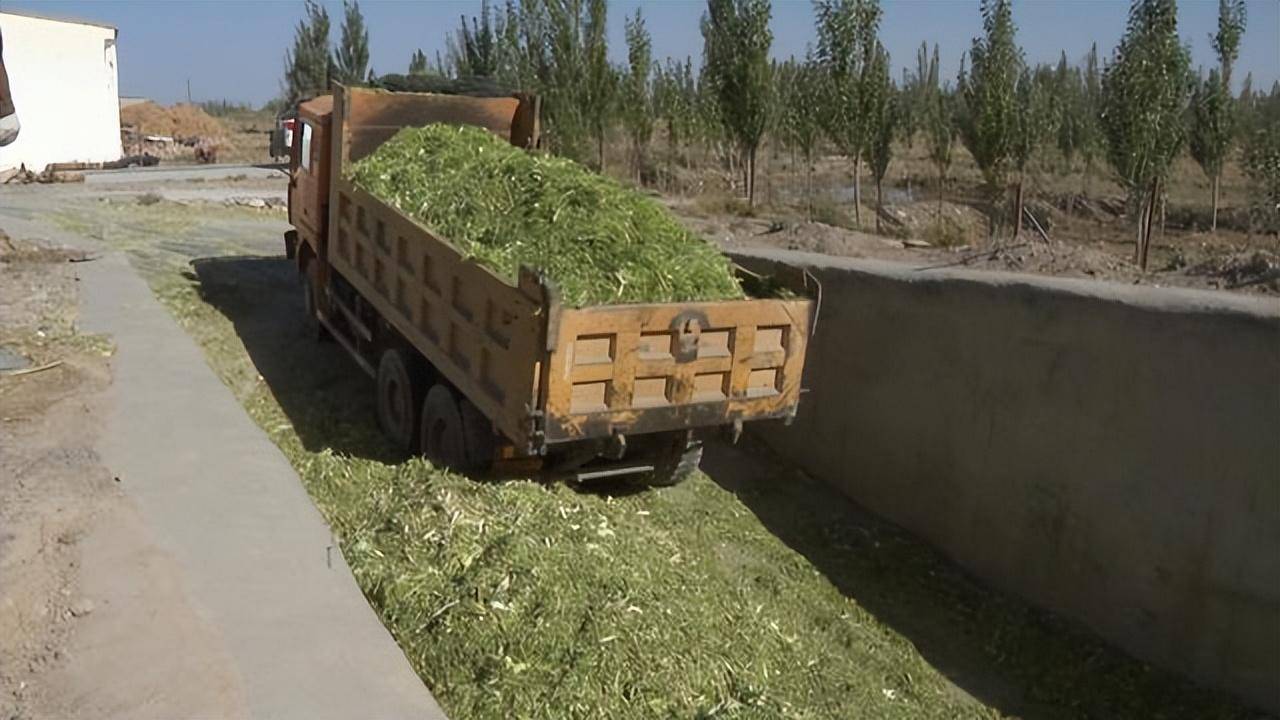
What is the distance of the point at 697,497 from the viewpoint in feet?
28.3

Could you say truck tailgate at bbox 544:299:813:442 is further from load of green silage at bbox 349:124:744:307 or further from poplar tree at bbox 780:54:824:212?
poplar tree at bbox 780:54:824:212

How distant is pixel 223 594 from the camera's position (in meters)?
5.06

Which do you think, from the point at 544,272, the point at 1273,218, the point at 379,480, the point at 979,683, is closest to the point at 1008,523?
the point at 979,683

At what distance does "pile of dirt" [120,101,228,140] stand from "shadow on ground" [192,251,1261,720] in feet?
135

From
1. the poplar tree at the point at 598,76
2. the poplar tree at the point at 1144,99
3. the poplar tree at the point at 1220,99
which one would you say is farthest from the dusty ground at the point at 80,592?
the poplar tree at the point at 1220,99

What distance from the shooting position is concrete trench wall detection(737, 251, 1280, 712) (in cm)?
627

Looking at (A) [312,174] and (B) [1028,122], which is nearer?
(A) [312,174]

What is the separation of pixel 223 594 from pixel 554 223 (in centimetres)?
323

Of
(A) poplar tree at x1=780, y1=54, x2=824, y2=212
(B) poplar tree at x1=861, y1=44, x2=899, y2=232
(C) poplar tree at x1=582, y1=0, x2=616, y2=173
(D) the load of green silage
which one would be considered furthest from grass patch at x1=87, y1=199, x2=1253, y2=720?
(C) poplar tree at x1=582, y1=0, x2=616, y2=173

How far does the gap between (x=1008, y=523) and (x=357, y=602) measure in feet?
15.1

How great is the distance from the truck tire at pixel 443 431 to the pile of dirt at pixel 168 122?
143ft

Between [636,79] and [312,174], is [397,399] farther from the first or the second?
[636,79]

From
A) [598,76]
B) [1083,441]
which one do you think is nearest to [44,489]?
[1083,441]

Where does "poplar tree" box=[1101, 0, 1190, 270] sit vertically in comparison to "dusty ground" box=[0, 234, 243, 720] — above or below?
above
